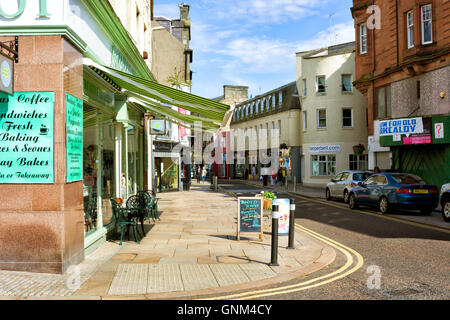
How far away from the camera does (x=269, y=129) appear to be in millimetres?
52375

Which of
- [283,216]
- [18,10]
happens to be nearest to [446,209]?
[283,216]

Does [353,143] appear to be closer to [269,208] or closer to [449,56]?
[449,56]

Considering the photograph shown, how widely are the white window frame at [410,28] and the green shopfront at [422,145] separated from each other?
14.4 ft

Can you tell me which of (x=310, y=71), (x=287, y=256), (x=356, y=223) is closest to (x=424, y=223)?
(x=356, y=223)

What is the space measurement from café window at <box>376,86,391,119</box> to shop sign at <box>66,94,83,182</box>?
23.4 m

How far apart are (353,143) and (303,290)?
110 ft

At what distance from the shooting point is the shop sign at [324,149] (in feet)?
126

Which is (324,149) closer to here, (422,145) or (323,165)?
(323,165)

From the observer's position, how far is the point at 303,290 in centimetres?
654

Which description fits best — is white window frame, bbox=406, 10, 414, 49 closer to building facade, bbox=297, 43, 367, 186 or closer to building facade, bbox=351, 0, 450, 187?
building facade, bbox=351, 0, 450, 187

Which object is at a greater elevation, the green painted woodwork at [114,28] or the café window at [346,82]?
the café window at [346,82]

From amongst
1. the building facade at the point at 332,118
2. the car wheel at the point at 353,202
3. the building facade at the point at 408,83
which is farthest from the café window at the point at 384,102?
the car wheel at the point at 353,202

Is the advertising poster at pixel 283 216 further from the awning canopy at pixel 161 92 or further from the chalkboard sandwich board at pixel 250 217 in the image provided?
the awning canopy at pixel 161 92

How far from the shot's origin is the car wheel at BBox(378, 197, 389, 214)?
55.4ft
